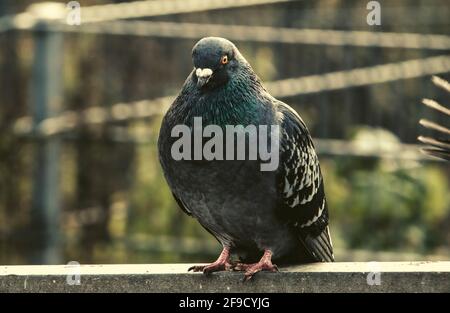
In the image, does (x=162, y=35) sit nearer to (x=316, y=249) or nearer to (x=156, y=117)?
(x=156, y=117)

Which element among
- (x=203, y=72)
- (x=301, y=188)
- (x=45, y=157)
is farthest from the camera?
Result: (x=45, y=157)

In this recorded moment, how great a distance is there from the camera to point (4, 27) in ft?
28.3

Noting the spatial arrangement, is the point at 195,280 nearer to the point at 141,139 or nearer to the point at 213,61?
the point at 213,61

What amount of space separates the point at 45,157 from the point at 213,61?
433 cm

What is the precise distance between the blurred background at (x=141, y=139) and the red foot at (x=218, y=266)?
12.1ft

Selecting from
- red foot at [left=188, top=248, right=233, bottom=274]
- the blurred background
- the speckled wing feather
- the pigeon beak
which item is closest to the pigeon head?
the pigeon beak

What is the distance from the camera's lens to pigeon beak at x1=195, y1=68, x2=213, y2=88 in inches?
165

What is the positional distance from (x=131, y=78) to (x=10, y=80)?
41.8 inches

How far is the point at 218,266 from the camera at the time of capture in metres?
4.33

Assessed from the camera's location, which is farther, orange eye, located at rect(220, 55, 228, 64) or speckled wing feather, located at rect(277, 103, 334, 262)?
speckled wing feather, located at rect(277, 103, 334, 262)

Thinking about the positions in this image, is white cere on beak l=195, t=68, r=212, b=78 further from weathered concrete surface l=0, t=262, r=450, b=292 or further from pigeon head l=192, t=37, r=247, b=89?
weathered concrete surface l=0, t=262, r=450, b=292

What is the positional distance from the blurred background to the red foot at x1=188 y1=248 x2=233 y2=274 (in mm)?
3701

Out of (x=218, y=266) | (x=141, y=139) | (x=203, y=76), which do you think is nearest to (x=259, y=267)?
(x=218, y=266)

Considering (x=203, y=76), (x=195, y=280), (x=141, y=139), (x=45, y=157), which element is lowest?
(x=195, y=280)
